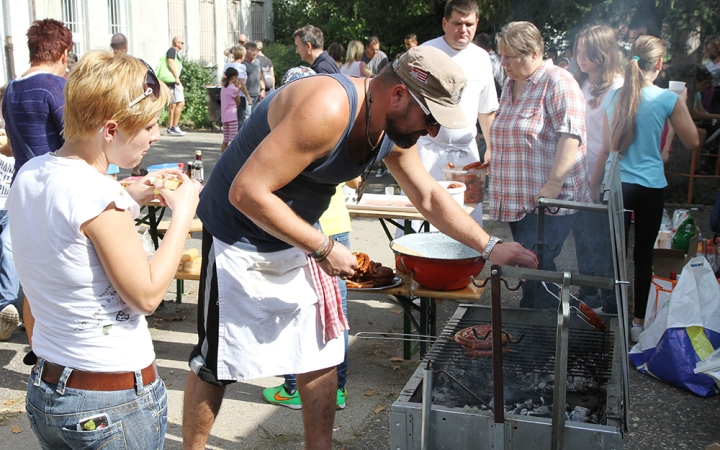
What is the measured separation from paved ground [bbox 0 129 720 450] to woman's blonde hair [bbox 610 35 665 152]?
1.56 meters

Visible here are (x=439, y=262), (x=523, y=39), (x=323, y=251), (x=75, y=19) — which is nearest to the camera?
(x=323, y=251)

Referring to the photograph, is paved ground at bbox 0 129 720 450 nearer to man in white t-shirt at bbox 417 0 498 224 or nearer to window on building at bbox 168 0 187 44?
man in white t-shirt at bbox 417 0 498 224

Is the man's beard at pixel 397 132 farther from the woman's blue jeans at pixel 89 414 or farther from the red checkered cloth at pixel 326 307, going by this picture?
the woman's blue jeans at pixel 89 414

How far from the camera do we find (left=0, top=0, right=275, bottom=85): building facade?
13.8m

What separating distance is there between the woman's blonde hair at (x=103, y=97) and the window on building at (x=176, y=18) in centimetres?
1889

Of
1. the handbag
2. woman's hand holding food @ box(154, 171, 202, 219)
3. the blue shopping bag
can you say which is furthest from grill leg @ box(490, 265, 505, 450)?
the handbag

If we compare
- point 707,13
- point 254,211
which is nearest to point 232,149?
point 254,211

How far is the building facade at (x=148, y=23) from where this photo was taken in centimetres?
1381

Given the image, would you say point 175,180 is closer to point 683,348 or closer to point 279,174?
point 279,174

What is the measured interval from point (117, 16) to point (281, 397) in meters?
16.0

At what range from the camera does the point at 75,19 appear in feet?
53.3

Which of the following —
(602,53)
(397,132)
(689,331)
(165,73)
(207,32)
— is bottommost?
(689,331)

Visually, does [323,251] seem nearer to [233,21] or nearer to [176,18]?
[176,18]

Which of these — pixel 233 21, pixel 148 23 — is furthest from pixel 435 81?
pixel 233 21
